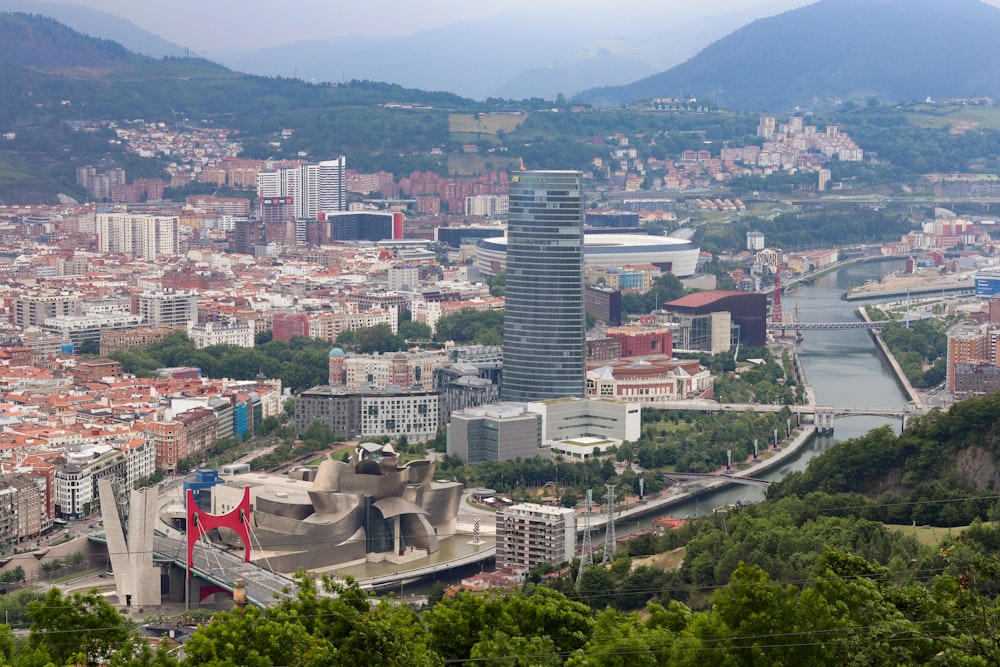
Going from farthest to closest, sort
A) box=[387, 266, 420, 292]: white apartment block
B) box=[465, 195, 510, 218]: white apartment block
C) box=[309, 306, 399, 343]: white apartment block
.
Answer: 1. box=[465, 195, 510, 218]: white apartment block
2. box=[387, 266, 420, 292]: white apartment block
3. box=[309, 306, 399, 343]: white apartment block

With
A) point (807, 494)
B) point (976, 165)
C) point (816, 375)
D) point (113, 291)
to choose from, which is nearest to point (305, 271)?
point (113, 291)

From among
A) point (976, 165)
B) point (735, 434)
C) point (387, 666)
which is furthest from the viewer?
point (976, 165)

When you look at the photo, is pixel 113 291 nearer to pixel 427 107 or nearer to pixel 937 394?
pixel 937 394

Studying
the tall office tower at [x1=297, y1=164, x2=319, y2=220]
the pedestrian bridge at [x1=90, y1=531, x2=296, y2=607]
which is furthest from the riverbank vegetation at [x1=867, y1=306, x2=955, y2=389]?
the tall office tower at [x1=297, y1=164, x2=319, y2=220]

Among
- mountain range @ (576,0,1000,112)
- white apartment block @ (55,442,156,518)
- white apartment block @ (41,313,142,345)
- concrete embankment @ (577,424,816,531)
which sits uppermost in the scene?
mountain range @ (576,0,1000,112)

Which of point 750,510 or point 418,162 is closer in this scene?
point 750,510

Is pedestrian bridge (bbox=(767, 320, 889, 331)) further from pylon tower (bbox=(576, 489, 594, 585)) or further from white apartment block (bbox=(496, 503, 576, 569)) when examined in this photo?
white apartment block (bbox=(496, 503, 576, 569))
